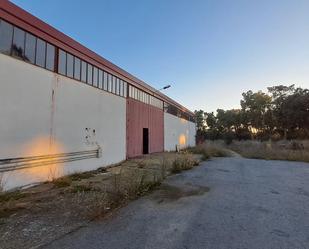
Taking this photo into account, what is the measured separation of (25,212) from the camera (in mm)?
6699

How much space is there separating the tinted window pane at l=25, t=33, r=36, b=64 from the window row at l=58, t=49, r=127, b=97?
1.56 meters

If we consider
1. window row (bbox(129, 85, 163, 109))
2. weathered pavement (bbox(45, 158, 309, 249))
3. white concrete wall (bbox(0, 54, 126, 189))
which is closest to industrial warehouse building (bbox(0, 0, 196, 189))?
white concrete wall (bbox(0, 54, 126, 189))

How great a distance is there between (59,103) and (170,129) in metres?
22.0

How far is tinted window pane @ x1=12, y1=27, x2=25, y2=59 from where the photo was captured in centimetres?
919

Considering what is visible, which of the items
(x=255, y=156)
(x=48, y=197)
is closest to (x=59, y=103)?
(x=48, y=197)

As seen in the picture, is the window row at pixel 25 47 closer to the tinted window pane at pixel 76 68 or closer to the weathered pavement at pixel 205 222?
the tinted window pane at pixel 76 68

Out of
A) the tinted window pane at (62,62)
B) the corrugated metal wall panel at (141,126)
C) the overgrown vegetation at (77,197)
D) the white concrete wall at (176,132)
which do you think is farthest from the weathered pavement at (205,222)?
the white concrete wall at (176,132)

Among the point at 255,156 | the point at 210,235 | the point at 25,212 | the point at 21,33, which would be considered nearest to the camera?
the point at 210,235

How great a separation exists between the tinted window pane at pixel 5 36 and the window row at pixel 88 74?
2633mm

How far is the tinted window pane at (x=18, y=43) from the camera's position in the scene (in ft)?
30.1

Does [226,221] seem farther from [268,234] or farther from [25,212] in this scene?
[25,212]

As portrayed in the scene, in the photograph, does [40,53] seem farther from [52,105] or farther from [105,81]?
[105,81]

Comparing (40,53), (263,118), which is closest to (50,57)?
(40,53)

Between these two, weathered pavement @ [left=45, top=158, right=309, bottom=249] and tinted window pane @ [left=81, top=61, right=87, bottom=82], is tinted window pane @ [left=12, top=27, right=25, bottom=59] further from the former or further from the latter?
weathered pavement @ [left=45, top=158, right=309, bottom=249]
